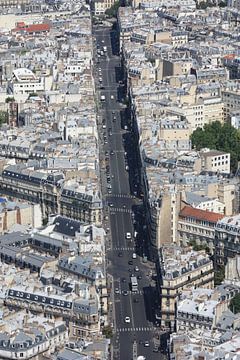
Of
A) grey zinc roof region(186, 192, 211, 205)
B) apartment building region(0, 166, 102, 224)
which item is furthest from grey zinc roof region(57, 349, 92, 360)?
grey zinc roof region(186, 192, 211, 205)

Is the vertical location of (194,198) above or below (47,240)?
above

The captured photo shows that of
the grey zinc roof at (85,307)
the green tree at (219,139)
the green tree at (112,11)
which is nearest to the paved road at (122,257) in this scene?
the grey zinc roof at (85,307)

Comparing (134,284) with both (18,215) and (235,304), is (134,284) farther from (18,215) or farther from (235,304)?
(18,215)

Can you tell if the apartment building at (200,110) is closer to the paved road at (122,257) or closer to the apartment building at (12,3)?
the paved road at (122,257)

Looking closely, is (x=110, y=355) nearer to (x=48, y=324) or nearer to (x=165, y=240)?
(x=48, y=324)

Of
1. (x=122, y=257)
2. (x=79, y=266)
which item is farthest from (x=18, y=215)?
(x=79, y=266)

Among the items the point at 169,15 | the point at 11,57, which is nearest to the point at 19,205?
the point at 11,57
